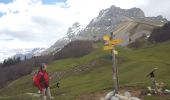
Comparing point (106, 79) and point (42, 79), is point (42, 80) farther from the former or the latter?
point (106, 79)

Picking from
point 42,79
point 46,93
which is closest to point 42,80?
point 42,79

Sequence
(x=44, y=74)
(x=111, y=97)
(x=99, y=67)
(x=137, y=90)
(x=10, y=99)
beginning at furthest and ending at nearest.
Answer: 1. (x=99, y=67)
2. (x=10, y=99)
3. (x=137, y=90)
4. (x=111, y=97)
5. (x=44, y=74)

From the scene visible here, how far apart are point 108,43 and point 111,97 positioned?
4105 millimetres

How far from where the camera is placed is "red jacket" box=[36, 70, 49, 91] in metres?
27.5

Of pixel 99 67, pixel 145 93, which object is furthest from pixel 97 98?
pixel 99 67

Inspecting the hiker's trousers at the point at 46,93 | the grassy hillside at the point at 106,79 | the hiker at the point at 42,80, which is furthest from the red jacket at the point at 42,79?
the grassy hillside at the point at 106,79

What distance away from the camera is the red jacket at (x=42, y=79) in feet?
90.1

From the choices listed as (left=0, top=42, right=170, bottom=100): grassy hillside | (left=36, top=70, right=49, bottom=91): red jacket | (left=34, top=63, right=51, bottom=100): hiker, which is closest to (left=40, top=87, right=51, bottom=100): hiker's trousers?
(left=34, top=63, right=51, bottom=100): hiker

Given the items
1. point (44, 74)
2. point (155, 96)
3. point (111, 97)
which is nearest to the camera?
point (44, 74)

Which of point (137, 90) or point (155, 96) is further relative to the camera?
point (137, 90)

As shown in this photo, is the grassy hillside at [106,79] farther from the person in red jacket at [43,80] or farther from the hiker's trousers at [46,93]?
the person in red jacket at [43,80]

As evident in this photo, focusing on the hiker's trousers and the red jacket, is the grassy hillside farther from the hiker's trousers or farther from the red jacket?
the red jacket

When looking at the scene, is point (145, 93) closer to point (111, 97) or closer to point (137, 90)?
point (137, 90)

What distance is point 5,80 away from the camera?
19525cm
